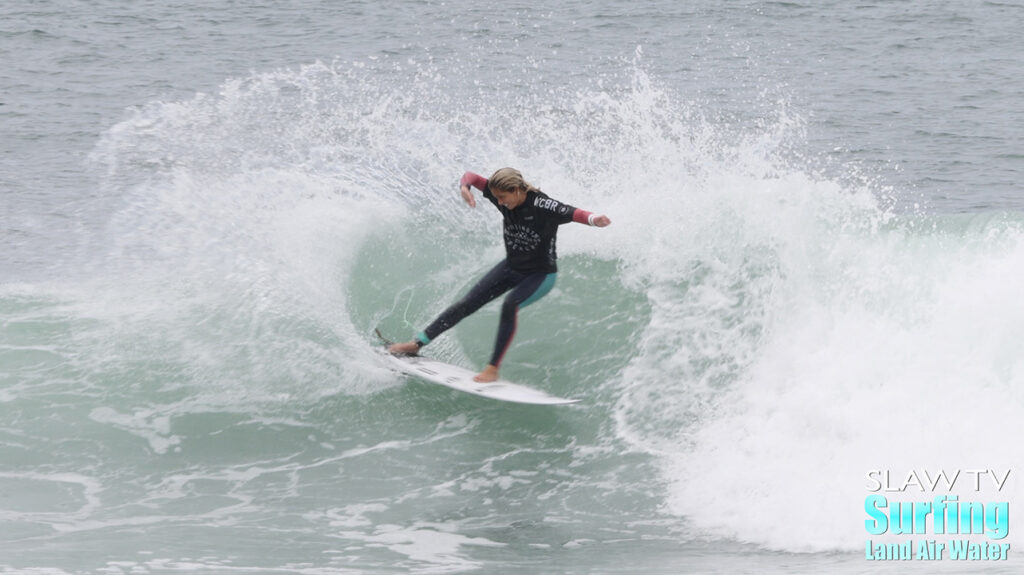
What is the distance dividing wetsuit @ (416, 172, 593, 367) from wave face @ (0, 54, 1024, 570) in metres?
0.93

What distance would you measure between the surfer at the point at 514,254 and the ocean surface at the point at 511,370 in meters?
0.82

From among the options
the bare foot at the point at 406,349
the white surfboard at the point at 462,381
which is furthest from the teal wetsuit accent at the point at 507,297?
the bare foot at the point at 406,349

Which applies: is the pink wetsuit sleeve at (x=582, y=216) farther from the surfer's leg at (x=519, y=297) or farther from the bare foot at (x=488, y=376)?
the bare foot at (x=488, y=376)

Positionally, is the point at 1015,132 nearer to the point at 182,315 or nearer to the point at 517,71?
the point at 517,71

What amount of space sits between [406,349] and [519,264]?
4.23 ft

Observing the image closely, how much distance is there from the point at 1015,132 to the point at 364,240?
12.4 m

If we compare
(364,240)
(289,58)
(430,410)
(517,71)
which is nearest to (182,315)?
(364,240)

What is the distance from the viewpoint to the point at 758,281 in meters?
10.6

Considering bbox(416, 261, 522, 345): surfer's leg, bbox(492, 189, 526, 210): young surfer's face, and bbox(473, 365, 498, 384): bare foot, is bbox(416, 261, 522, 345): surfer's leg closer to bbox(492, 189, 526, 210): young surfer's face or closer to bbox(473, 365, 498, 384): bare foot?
bbox(473, 365, 498, 384): bare foot

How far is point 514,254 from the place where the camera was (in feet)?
30.8

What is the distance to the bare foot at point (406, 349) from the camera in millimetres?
9953

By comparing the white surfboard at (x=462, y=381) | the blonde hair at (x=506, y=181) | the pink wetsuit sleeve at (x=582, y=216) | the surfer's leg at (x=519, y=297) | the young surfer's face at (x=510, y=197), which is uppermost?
the blonde hair at (x=506, y=181)

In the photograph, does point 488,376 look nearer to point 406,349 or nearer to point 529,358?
point 406,349

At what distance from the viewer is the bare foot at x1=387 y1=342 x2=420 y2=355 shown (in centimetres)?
995
